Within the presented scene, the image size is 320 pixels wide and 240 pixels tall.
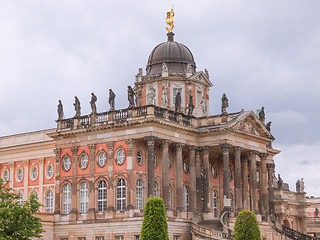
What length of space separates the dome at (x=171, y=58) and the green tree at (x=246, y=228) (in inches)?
894

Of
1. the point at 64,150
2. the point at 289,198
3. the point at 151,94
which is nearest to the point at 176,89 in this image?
the point at 151,94

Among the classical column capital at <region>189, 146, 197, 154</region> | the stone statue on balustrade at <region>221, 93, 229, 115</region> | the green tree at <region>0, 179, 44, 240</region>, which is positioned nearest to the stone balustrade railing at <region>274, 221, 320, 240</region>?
the classical column capital at <region>189, 146, 197, 154</region>

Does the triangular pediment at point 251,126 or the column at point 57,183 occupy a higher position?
the triangular pediment at point 251,126

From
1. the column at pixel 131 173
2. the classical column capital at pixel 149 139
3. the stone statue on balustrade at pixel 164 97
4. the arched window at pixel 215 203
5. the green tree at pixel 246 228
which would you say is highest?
the stone statue on balustrade at pixel 164 97

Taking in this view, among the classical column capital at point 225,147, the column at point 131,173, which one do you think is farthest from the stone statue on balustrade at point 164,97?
the column at point 131,173

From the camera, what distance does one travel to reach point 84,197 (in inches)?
2360

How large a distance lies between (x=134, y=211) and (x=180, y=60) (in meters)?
19.7

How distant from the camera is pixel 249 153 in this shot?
64188 millimetres

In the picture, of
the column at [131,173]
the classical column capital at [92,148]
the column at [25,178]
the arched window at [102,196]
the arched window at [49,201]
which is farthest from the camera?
the column at [25,178]

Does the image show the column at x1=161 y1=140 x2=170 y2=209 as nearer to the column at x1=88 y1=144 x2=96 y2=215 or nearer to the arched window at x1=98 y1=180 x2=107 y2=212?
the arched window at x1=98 y1=180 x2=107 y2=212

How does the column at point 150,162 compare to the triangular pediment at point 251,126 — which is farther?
the triangular pediment at point 251,126

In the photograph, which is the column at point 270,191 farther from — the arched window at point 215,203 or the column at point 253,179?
the arched window at point 215,203

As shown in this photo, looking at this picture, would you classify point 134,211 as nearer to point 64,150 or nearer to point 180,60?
point 64,150

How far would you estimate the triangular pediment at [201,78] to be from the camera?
68006 millimetres
